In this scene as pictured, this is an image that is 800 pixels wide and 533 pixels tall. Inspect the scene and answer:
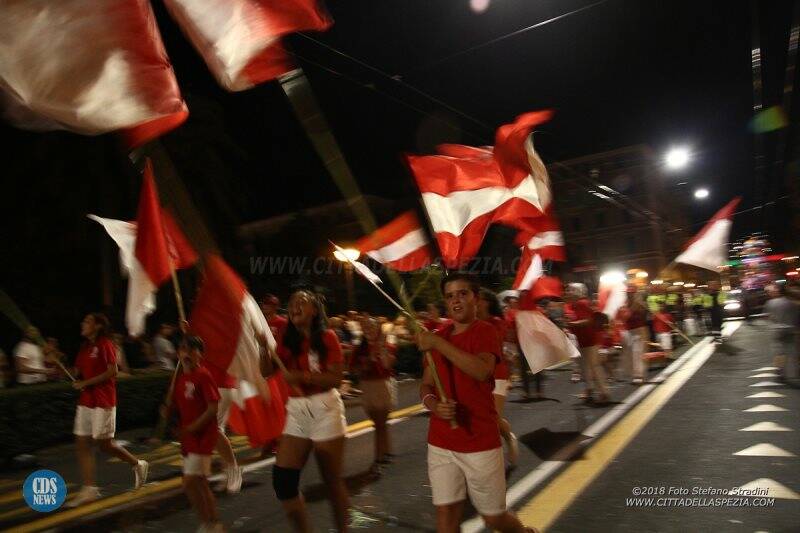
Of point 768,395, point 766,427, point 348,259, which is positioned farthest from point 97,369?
point 768,395

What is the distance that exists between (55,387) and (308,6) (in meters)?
7.68

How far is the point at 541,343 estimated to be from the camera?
7707 millimetres

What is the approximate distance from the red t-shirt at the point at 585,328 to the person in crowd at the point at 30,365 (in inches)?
317

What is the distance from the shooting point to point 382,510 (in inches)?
213

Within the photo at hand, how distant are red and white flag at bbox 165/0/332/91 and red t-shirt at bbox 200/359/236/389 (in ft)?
7.32

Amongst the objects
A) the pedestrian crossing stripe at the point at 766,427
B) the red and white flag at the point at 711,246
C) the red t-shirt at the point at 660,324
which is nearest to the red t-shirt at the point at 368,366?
the pedestrian crossing stripe at the point at 766,427

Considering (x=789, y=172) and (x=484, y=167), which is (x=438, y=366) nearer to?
(x=484, y=167)

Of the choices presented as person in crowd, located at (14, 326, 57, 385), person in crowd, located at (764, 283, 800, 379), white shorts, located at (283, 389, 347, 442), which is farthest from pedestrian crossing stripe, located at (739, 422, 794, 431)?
person in crowd, located at (14, 326, 57, 385)

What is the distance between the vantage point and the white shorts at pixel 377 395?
7.32 meters

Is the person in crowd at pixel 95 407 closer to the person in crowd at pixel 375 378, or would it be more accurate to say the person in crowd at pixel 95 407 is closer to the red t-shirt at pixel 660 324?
the person in crowd at pixel 375 378

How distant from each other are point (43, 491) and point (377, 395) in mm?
3307

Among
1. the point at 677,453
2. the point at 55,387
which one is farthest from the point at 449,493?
the point at 55,387

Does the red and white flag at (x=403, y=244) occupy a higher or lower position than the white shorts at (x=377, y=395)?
higher

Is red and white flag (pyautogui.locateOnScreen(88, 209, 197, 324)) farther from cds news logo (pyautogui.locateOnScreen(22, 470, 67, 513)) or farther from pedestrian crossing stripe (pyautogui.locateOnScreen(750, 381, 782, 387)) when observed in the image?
pedestrian crossing stripe (pyautogui.locateOnScreen(750, 381, 782, 387))
